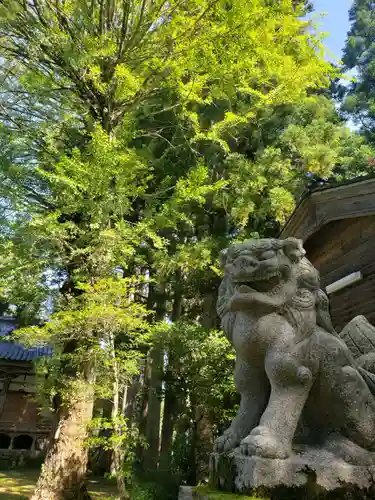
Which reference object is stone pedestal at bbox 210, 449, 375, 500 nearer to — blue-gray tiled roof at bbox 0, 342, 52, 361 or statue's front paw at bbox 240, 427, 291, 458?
statue's front paw at bbox 240, 427, 291, 458

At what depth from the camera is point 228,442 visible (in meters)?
2.26

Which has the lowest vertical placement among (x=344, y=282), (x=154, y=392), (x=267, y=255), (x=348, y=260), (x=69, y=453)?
(x=69, y=453)

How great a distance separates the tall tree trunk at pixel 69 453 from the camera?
5.72 meters

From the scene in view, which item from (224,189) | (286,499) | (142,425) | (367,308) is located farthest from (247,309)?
(142,425)

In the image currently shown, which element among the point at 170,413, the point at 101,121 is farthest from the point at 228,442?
the point at 170,413

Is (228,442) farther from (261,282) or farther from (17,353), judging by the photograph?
(17,353)

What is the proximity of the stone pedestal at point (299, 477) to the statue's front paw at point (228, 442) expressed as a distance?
0.58ft

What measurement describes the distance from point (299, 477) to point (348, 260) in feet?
14.8

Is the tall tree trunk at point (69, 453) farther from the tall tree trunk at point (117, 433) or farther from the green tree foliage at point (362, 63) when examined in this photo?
the green tree foliage at point (362, 63)

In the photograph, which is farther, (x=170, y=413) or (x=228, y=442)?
(x=170, y=413)

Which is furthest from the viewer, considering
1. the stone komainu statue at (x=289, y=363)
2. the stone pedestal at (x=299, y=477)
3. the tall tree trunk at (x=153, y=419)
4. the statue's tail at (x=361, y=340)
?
the tall tree trunk at (x=153, y=419)

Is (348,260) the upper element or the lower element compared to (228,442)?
upper

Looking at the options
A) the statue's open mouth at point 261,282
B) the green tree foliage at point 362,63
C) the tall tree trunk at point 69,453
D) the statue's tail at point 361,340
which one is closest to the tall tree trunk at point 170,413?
the tall tree trunk at point 69,453

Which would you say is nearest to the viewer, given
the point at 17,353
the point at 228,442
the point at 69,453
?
the point at 228,442
